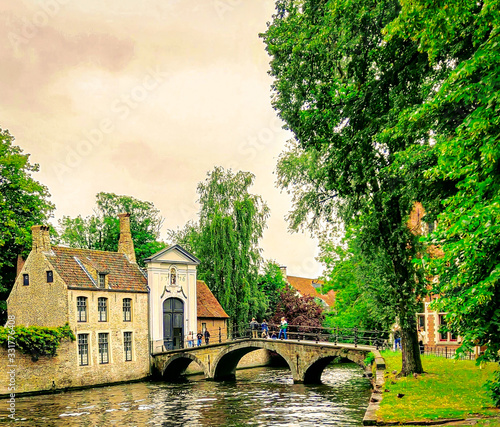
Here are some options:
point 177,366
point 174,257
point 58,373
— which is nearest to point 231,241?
point 174,257

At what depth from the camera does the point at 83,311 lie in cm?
3070

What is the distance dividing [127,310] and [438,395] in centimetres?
2306

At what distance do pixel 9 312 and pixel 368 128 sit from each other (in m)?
25.8

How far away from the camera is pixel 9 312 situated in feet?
107

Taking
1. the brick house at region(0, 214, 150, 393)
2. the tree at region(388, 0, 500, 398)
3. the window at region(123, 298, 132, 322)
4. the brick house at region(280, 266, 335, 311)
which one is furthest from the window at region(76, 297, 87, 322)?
the brick house at region(280, 266, 335, 311)

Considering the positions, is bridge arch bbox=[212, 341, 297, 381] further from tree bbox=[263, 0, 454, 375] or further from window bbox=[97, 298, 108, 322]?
tree bbox=[263, 0, 454, 375]

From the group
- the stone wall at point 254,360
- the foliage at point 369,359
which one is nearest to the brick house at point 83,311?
the stone wall at point 254,360

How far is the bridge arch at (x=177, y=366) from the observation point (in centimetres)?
3247

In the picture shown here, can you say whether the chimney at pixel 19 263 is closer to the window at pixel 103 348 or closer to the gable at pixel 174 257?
the window at pixel 103 348

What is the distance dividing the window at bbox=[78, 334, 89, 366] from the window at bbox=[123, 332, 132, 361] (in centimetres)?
264

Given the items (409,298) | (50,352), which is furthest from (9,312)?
(409,298)

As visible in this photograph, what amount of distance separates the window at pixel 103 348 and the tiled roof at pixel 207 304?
7635mm

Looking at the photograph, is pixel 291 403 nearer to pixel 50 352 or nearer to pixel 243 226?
pixel 50 352

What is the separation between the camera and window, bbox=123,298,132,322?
1307 inches
